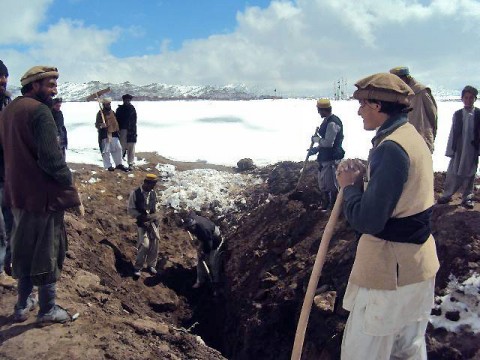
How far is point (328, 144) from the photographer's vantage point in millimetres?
6730

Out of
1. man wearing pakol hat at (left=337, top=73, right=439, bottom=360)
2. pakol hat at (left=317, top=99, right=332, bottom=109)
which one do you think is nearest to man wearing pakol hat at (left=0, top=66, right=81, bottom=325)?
man wearing pakol hat at (left=337, top=73, right=439, bottom=360)

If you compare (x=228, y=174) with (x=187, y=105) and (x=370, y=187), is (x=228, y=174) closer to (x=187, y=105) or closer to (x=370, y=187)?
(x=370, y=187)

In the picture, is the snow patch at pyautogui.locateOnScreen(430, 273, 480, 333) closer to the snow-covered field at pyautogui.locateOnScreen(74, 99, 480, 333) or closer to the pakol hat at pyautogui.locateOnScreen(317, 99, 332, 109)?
the snow-covered field at pyautogui.locateOnScreen(74, 99, 480, 333)

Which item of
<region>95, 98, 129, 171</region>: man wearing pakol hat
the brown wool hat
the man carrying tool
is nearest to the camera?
the brown wool hat

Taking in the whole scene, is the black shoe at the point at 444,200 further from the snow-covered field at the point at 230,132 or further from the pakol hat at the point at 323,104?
the snow-covered field at the point at 230,132

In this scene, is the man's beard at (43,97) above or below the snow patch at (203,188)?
above

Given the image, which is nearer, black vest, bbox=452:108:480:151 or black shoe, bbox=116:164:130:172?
black vest, bbox=452:108:480:151

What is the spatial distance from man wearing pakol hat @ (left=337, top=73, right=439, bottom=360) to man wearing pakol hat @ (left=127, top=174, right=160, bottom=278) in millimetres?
5877

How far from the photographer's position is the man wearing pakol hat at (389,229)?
7.06 feet

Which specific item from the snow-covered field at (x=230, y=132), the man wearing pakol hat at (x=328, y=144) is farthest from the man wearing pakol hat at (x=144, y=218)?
the snow-covered field at (x=230, y=132)

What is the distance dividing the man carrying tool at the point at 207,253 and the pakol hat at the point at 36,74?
5020mm

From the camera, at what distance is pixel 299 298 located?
6.33 meters

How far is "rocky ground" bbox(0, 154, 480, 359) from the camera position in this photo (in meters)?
4.01

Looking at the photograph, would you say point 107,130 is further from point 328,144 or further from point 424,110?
point 424,110
